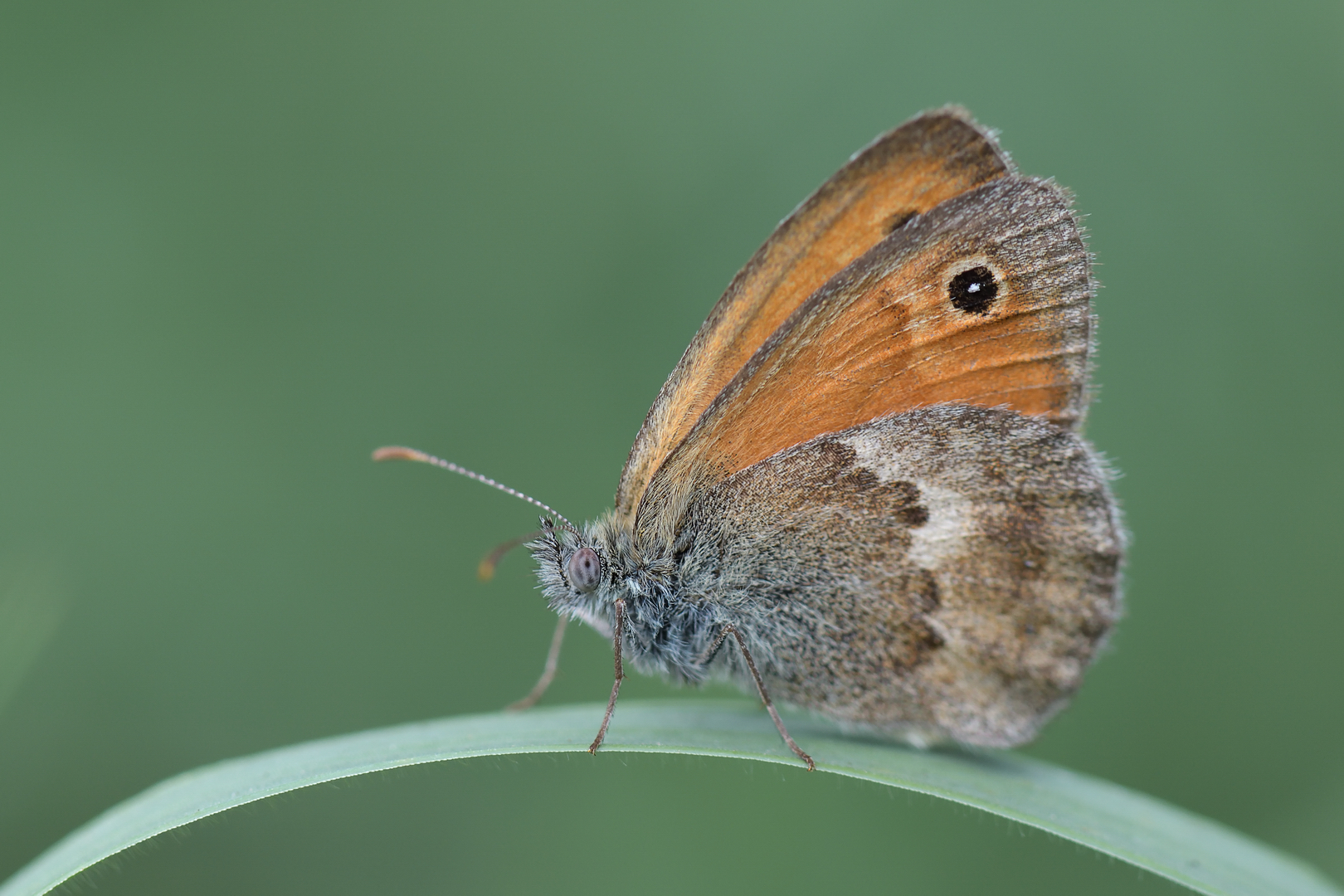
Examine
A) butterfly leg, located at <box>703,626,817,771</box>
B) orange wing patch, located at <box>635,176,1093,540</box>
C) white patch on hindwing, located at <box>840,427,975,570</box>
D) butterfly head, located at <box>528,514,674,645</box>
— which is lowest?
butterfly leg, located at <box>703,626,817,771</box>

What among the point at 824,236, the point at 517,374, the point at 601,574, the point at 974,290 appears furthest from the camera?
the point at 517,374

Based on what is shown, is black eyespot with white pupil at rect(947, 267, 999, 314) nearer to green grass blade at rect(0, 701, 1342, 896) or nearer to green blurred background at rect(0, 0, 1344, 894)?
green grass blade at rect(0, 701, 1342, 896)

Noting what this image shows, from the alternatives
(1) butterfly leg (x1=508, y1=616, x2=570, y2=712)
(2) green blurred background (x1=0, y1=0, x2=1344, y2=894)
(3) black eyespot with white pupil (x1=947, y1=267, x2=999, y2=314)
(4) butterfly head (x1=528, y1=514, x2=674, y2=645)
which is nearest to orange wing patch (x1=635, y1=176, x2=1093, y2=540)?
(3) black eyespot with white pupil (x1=947, y1=267, x2=999, y2=314)

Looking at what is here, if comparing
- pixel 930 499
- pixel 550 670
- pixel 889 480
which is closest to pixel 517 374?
pixel 550 670

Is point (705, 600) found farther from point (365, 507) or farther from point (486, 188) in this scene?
point (486, 188)

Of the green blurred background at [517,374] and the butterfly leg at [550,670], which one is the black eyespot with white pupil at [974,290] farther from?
the green blurred background at [517,374]

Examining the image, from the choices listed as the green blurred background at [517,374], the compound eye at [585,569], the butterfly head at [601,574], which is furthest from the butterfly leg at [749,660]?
the green blurred background at [517,374]

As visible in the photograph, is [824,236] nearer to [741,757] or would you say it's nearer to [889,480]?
[889,480]

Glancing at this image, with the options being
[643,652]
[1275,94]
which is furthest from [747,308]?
[1275,94]
